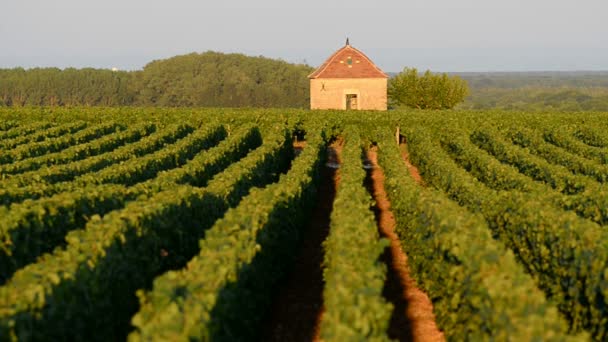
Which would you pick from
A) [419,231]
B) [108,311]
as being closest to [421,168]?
[419,231]

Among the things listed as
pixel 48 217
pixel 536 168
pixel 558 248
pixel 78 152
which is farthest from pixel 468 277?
pixel 78 152

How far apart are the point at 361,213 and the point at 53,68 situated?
13311cm

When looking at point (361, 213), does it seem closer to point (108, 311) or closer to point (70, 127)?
point (108, 311)

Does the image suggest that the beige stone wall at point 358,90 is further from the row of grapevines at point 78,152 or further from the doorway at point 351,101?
the row of grapevines at point 78,152

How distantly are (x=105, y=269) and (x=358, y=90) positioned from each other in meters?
38.3

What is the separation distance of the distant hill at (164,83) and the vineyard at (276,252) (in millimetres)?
90577

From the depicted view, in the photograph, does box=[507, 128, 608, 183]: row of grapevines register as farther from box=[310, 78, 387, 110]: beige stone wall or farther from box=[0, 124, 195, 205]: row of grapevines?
box=[310, 78, 387, 110]: beige stone wall

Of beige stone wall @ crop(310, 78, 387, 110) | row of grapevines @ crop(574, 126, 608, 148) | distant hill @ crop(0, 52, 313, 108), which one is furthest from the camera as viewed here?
distant hill @ crop(0, 52, 313, 108)

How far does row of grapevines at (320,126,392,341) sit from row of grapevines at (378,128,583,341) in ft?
3.94

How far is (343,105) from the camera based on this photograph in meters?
45.3

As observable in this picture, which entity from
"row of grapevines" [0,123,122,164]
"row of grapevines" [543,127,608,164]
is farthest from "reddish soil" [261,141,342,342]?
"row of grapevines" [0,123,122,164]

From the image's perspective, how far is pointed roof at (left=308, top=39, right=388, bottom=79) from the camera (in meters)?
45.3

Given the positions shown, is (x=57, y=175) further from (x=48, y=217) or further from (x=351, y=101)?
(x=351, y=101)

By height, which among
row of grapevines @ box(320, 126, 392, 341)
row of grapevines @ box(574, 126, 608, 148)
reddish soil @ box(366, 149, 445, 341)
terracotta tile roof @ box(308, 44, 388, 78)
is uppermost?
terracotta tile roof @ box(308, 44, 388, 78)
